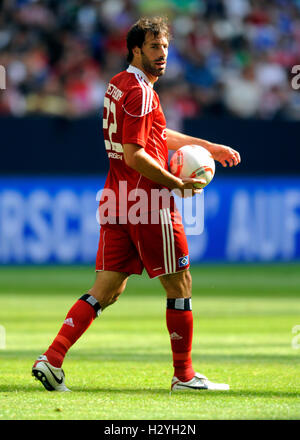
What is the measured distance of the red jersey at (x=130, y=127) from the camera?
6.45 metres

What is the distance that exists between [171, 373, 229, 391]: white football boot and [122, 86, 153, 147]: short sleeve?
5.46 ft

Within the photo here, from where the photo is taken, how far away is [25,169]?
18547 millimetres

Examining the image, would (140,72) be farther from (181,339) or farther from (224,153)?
(181,339)

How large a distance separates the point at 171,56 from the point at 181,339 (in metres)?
14.1

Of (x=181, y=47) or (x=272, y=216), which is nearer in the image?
(x=272, y=216)

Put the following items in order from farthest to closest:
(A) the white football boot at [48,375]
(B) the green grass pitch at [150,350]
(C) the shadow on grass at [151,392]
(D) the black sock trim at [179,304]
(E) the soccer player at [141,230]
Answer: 1. (D) the black sock trim at [179,304]
2. (E) the soccer player at [141,230]
3. (A) the white football boot at [48,375]
4. (C) the shadow on grass at [151,392]
5. (B) the green grass pitch at [150,350]

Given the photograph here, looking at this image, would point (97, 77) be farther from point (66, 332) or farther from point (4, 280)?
point (66, 332)

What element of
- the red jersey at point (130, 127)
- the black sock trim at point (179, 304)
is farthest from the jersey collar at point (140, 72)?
the black sock trim at point (179, 304)

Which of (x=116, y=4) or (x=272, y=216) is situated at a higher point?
(x=116, y=4)

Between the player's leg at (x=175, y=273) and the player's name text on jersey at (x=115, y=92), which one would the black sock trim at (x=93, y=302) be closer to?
the player's leg at (x=175, y=273)

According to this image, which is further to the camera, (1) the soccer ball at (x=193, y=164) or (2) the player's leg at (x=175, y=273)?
(1) the soccer ball at (x=193, y=164)

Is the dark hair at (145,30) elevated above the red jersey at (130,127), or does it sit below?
above

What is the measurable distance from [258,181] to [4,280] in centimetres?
553

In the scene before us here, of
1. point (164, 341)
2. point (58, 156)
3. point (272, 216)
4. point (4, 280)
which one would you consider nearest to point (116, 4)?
point (58, 156)
